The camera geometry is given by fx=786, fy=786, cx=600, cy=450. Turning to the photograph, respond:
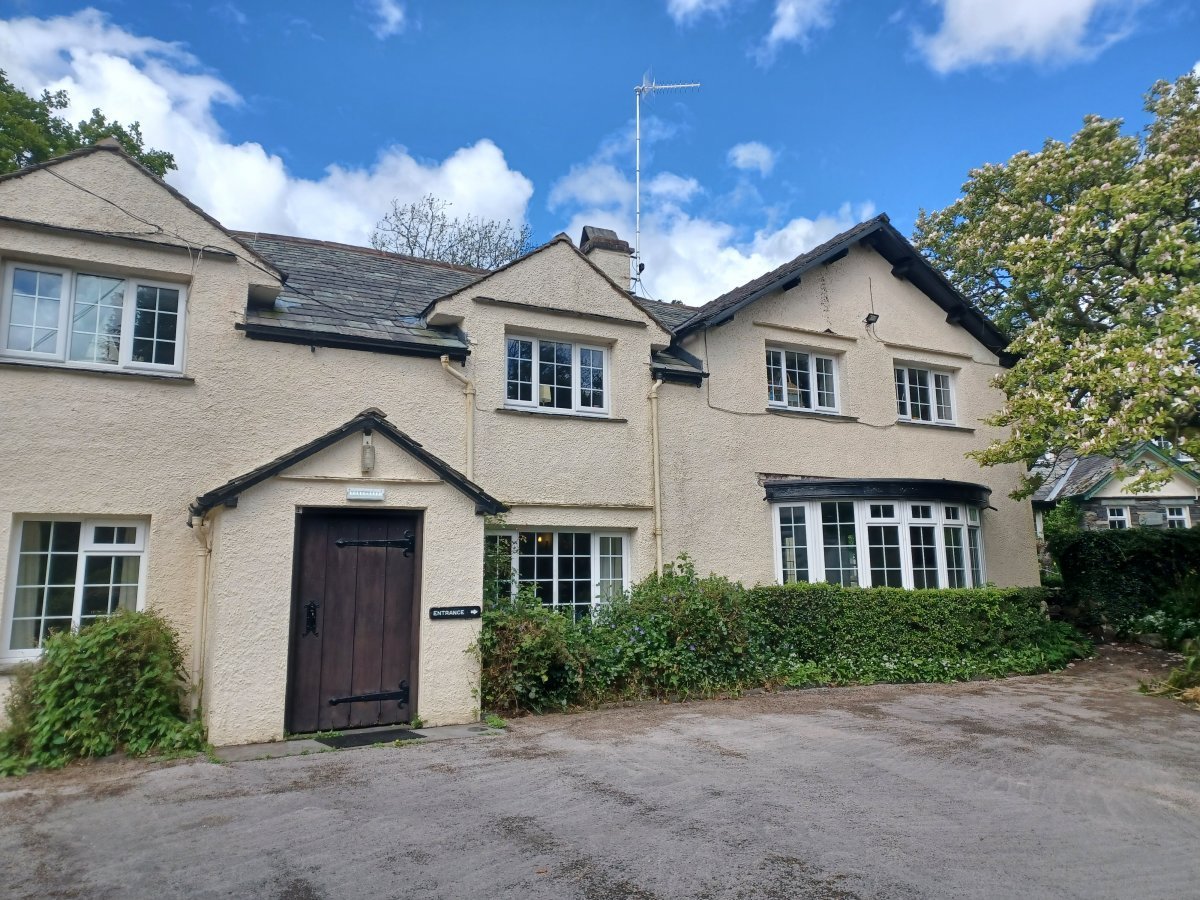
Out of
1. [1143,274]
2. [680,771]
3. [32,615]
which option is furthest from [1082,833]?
[1143,274]

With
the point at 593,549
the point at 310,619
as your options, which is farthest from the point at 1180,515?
the point at 310,619

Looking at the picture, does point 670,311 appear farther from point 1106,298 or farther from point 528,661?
point 528,661

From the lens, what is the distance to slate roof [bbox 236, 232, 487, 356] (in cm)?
1011

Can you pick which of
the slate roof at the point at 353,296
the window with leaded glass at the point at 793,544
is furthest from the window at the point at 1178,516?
the slate roof at the point at 353,296

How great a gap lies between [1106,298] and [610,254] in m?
8.92

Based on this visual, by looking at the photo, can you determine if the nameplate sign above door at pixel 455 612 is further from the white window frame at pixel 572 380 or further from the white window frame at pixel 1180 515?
the white window frame at pixel 1180 515

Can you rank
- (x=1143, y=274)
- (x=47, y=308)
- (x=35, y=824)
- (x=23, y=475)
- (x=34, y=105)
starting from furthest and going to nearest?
(x=34, y=105), (x=1143, y=274), (x=47, y=308), (x=23, y=475), (x=35, y=824)

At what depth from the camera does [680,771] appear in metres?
6.84

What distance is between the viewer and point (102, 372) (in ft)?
28.7

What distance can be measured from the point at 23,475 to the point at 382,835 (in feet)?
19.5

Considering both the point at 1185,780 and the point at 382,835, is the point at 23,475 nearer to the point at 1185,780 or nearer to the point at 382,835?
the point at 382,835

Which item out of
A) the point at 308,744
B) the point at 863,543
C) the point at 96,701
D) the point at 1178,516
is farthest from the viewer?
the point at 1178,516

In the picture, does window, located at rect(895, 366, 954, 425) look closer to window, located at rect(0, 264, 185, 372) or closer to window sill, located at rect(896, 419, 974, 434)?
window sill, located at rect(896, 419, 974, 434)

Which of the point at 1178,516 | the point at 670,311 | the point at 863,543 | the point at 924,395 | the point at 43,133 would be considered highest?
the point at 43,133
